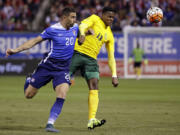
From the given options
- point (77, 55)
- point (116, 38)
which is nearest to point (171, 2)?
point (116, 38)

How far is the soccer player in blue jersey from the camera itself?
30.0 ft

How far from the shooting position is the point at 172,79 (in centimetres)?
3092

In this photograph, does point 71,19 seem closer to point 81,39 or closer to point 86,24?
point 81,39

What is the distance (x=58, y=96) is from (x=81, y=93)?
35.6ft

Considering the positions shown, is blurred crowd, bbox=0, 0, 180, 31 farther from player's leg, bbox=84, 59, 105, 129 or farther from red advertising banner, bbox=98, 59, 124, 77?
player's leg, bbox=84, 59, 105, 129

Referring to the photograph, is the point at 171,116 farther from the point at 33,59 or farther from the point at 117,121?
the point at 33,59

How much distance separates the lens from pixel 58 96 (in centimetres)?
918

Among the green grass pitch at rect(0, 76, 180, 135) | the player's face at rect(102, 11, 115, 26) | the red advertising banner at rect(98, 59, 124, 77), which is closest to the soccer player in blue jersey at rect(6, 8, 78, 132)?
the green grass pitch at rect(0, 76, 180, 135)

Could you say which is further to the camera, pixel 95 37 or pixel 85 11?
pixel 85 11

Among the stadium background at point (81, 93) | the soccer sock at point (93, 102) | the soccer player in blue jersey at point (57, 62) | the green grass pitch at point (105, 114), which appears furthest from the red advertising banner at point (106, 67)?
the soccer player in blue jersey at point (57, 62)

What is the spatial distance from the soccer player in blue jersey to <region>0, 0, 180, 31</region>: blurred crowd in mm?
23041

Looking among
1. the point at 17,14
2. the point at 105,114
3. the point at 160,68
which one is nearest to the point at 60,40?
the point at 105,114

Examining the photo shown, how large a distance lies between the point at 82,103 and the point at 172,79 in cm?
1589

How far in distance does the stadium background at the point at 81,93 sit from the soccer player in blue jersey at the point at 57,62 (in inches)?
26.0
